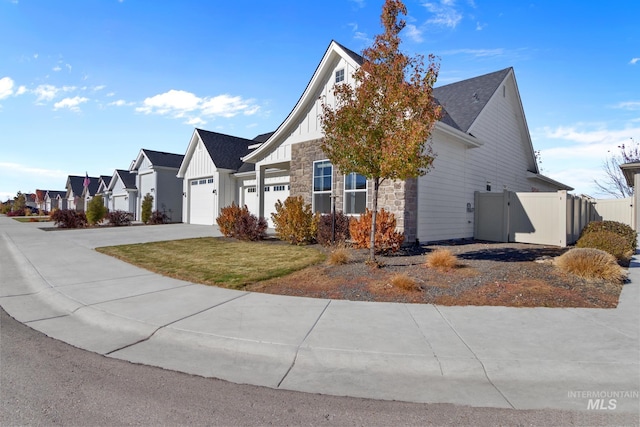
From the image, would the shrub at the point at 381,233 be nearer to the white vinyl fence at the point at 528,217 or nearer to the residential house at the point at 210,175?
the white vinyl fence at the point at 528,217

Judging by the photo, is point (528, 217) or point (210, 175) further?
point (210, 175)

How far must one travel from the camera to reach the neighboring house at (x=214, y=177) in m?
24.0

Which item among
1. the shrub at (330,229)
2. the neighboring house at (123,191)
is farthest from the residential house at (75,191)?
the shrub at (330,229)

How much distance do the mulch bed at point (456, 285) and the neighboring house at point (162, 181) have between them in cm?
2566

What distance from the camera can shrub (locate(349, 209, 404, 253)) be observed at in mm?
10516

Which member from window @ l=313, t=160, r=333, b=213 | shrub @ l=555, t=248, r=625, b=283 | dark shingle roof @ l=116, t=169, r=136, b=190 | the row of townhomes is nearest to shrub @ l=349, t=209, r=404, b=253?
the row of townhomes

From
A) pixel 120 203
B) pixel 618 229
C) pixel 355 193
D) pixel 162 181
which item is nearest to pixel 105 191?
pixel 120 203

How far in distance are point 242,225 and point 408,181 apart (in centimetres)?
730

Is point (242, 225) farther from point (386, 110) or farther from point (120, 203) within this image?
point (120, 203)

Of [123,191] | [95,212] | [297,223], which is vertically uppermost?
[123,191]

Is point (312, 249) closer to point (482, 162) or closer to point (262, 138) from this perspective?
point (482, 162)

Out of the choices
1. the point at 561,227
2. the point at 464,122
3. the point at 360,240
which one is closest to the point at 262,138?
the point at 464,122

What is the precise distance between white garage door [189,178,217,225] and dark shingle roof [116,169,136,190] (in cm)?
1297

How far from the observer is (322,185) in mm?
14391
